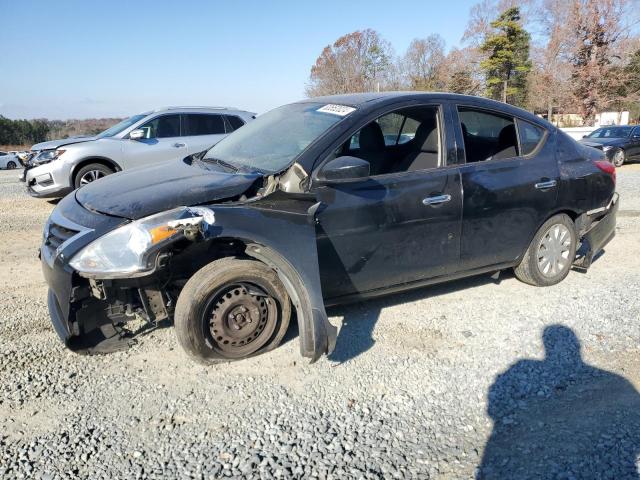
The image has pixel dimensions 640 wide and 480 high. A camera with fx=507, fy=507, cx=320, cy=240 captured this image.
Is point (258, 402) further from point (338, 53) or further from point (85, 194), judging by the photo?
point (338, 53)

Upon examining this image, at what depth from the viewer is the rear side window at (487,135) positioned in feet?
13.6

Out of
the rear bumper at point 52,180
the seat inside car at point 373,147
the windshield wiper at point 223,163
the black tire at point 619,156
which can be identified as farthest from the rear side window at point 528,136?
the black tire at point 619,156

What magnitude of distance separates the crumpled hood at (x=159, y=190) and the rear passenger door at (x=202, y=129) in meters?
6.02

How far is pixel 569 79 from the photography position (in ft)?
121

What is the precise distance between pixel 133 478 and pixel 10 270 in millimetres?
3693

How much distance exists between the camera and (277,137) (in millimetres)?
3963

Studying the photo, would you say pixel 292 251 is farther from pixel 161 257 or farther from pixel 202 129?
pixel 202 129

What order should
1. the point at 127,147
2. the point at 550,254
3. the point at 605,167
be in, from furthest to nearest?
the point at 127,147 < the point at 605,167 < the point at 550,254

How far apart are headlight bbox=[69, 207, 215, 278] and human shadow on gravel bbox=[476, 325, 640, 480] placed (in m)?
2.01

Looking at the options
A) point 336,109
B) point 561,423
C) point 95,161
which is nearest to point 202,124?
point 95,161

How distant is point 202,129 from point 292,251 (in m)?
7.48

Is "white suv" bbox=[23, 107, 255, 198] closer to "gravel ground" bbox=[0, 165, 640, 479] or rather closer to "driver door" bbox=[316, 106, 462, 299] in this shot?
"gravel ground" bbox=[0, 165, 640, 479]

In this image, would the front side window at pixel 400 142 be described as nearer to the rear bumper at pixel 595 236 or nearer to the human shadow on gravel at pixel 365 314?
the human shadow on gravel at pixel 365 314

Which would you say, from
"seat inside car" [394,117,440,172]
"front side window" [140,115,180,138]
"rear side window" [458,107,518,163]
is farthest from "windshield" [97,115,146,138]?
"rear side window" [458,107,518,163]
